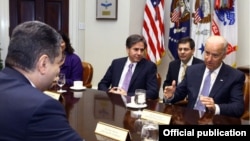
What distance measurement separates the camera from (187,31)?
5.10 metres

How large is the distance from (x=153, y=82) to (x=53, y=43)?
77.7 inches

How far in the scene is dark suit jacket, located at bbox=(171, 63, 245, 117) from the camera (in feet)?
7.67

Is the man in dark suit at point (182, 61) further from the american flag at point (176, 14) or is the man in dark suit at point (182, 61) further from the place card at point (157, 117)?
the place card at point (157, 117)

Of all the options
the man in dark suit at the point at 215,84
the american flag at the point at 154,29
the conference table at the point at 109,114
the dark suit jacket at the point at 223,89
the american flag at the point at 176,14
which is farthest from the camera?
the american flag at the point at 154,29

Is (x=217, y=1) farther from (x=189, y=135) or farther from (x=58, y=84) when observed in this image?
(x=189, y=135)

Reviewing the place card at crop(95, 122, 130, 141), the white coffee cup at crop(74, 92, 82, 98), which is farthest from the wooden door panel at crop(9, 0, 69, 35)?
the place card at crop(95, 122, 130, 141)

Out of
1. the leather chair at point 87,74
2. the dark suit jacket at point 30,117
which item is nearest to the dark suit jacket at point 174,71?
the leather chair at point 87,74

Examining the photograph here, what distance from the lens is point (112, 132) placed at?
1.65 m

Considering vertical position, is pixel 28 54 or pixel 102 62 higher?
pixel 28 54

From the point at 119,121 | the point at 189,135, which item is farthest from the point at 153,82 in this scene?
the point at 189,135

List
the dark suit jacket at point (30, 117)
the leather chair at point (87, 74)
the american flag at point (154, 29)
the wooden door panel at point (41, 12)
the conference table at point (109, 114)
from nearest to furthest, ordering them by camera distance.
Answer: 1. the dark suit jacket at point (30, 117)
2. the conference table at point (109, 114)
3. the leather chair at point (87, 74)
4. the american flag at point (154, 29)
5. the wooden door panel at point (41, 12)

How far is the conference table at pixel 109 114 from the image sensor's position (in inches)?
72.4

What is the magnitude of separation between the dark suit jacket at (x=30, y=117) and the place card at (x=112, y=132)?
49cm

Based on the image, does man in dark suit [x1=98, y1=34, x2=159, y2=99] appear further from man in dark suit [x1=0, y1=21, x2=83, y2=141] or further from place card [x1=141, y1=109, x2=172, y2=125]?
man in dark suit [x1=0, y1=21, x2=83, y2=141]
